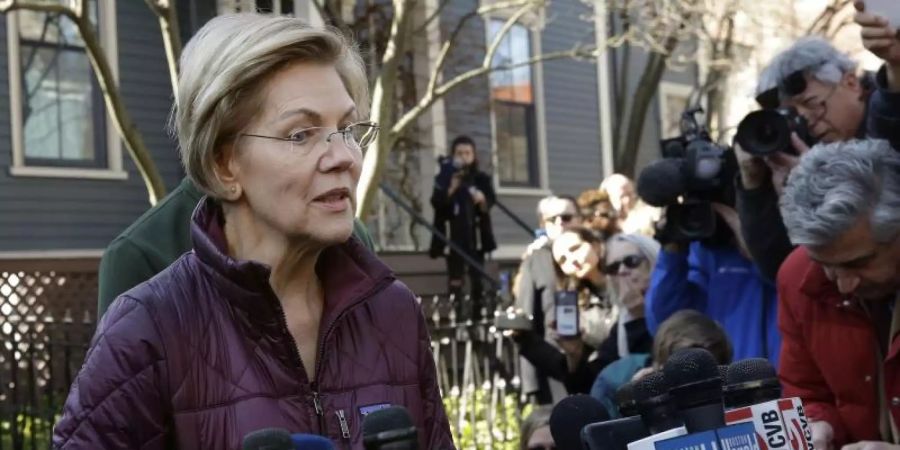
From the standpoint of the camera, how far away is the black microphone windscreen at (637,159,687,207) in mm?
5285

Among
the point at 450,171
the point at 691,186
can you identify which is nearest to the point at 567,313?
the point at 691,186

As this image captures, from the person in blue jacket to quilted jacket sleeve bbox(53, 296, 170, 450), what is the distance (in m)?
3.16

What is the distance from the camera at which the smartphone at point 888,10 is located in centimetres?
379

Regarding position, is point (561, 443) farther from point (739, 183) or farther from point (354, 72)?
point (739, 183)

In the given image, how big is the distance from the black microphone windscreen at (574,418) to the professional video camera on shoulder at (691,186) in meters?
2.95

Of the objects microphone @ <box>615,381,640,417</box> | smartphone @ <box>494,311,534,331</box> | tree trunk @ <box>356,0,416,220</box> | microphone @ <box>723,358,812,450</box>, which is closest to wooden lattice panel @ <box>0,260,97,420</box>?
tree trunk @ <box>356,0,416,220</box>

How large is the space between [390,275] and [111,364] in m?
0.63

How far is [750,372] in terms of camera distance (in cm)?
221

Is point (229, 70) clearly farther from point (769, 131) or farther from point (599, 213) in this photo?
point (599, 213)

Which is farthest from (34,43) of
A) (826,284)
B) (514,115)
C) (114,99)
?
(826,284)

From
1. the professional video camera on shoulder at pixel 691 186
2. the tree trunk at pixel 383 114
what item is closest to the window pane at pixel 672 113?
the tree trunk at pixel 383 114

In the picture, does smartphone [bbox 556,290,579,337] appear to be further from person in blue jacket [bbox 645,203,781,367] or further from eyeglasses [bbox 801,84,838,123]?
eyeglasses [bbox 801,84,838,123]

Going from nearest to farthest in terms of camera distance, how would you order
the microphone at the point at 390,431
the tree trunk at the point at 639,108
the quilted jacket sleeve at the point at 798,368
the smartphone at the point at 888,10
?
the microphone at the point at 390,431 → the smartphone at the point at 888,10 → the quilted jacket sleeve at the point at 798,368 → the tree trunk at the point at 639,108

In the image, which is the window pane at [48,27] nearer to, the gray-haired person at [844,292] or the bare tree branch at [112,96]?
the bare tree branch at [112,96]
